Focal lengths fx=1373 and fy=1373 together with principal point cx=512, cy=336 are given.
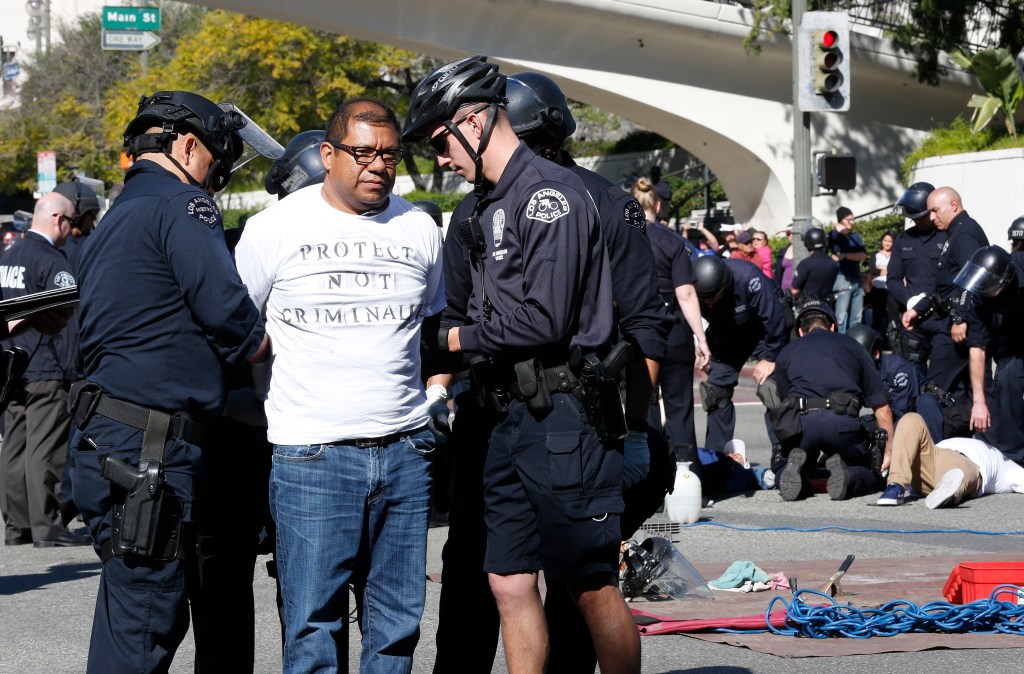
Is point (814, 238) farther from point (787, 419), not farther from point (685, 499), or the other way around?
point (685, 499)

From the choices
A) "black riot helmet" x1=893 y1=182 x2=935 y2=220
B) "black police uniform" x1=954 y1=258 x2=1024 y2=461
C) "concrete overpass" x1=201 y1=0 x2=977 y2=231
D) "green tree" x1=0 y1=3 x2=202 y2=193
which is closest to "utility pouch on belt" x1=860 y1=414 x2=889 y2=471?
"black police uniform" x1=954 y1=258 x2=1024 y2=461

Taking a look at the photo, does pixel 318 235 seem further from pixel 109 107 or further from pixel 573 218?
pixel 109 107

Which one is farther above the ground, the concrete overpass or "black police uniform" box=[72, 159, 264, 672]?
the concrete overpass

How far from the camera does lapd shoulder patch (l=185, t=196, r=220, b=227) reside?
4.08 metres

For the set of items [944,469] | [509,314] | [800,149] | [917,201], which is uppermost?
[800,149]

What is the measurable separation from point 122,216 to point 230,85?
1371 inches

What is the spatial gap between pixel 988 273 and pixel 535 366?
262 inches

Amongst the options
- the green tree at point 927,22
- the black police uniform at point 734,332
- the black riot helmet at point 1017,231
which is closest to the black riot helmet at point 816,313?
the black police uniform at point 734,332

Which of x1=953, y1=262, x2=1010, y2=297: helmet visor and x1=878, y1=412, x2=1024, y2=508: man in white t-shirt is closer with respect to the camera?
x1=878, y1=412, x2=1024, y2=508: man in white t-shirt

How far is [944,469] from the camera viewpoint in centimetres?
943

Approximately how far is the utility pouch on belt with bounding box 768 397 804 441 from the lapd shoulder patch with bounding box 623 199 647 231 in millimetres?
5128

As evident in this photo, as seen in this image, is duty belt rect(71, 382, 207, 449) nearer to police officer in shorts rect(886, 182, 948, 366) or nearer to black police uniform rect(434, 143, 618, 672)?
black police uniform rect(434, 143, 618, 672)

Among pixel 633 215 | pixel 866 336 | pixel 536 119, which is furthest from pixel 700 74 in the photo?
pixel 633 215

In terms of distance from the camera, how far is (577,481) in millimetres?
4078
